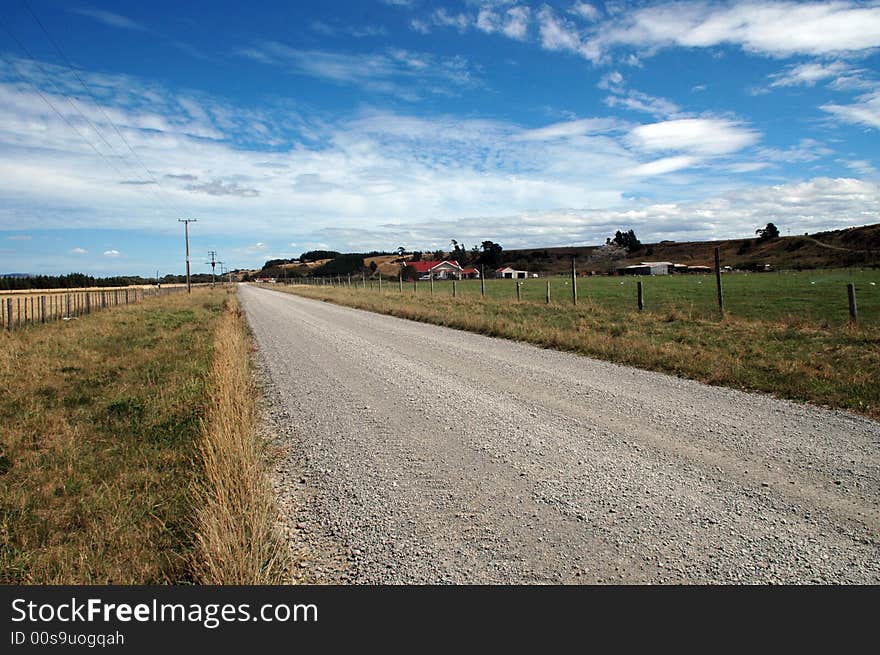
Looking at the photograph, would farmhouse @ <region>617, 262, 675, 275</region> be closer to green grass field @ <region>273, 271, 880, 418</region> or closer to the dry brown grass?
green grass field @ <region>273, 271, 880, 418</region>

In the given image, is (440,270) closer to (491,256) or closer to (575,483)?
(491,256)

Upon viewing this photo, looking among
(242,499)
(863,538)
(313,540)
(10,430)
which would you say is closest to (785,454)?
(863,538)

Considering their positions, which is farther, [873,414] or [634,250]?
[634,250]

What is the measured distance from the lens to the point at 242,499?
4.19 meters

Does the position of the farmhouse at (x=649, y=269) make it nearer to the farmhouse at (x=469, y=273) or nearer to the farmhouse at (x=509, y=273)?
the farmhouse at (x=509, y=273)

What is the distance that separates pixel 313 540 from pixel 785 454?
4.32 m

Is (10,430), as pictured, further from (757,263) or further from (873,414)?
(757,263)

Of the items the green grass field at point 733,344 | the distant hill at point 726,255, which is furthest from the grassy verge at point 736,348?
the distant hill at point 726,255

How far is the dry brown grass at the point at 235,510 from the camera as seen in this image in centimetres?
321

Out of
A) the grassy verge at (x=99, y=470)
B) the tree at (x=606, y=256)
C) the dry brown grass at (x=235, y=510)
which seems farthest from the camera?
the tree at (x=606, y=256)

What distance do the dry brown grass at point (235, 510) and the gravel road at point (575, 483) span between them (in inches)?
9.7

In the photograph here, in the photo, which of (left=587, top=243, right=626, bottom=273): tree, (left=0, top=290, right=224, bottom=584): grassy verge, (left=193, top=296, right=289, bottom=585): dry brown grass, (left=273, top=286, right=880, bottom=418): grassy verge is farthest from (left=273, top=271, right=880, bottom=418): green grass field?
(left=587, top=243, right=626, bottom=273): tree

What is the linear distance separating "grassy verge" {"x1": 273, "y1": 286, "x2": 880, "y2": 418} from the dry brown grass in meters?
6.79

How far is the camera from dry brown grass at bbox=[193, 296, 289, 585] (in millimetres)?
3205
